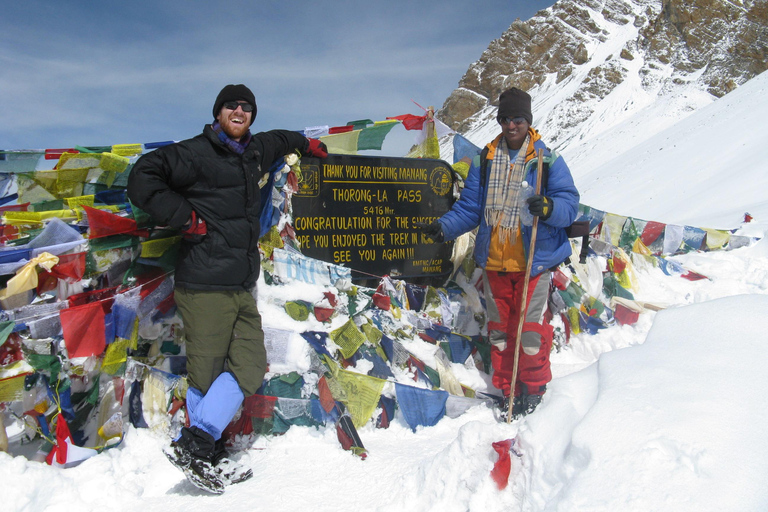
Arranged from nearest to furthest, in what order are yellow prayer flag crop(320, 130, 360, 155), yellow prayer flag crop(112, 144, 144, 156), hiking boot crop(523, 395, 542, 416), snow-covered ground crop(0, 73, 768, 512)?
snow-covered ground crop(0, 73, 768, 512), hiking boot crop(523, 395, 542, 416), yellow prayer flag crop(112, 144, 144, 156), yellow prayer flag crop(320, 130, 360, 155)

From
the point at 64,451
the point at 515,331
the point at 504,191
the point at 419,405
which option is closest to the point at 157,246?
the point at 64,451

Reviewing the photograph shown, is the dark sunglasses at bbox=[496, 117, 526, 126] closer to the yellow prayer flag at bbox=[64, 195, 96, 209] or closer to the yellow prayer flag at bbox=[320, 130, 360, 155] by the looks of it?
the yellow prayer flag at bbox=[320, 130, 360, 155]

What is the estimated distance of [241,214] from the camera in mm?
2791

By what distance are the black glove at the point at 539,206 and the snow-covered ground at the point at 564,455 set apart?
826mm

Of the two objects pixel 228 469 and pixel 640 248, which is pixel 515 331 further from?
pixel 640 248

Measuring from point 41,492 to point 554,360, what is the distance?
343 cm

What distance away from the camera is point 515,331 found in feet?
11.0

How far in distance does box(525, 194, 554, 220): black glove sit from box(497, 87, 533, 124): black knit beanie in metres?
0.55

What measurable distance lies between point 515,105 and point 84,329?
2.74 metres

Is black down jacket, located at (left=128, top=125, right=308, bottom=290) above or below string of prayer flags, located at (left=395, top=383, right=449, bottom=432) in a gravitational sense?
above

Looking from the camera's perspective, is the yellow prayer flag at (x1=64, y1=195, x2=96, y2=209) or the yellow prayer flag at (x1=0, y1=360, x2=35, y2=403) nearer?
the yellow prayer flag at (x1=0, y1=360, x2=35, y2=403)

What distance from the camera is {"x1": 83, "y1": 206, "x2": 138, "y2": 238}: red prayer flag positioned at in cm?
270

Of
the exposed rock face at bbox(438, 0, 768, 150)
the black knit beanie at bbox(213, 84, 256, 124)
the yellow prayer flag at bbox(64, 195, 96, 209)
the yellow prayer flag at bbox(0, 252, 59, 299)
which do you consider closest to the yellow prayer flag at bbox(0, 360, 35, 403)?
the yellow prayer flag at bbox(0, 252, 59, 299)

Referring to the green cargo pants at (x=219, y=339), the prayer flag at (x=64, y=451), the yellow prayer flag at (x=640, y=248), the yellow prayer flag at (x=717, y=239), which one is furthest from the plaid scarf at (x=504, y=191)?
the yellow prayer flag at (x=717, y=239)
